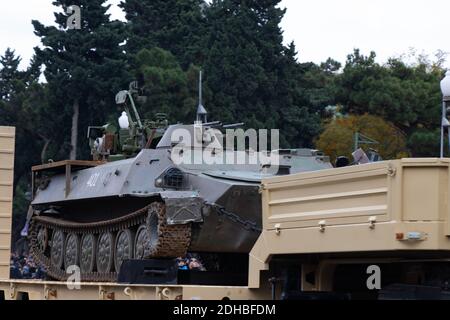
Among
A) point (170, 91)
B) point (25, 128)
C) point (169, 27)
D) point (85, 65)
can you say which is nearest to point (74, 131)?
point (85, 65)

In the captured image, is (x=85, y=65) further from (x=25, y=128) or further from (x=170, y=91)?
(x=25, y=128)

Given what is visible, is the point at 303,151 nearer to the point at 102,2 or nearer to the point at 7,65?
the point at 102,2

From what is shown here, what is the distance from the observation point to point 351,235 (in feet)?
25.9

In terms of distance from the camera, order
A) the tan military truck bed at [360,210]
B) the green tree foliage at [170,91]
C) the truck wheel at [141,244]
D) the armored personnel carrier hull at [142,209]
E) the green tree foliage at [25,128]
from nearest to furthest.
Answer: the tan military truck bed at [360,210] < the armored personnel carrier hull at [142,209] < the truck wheel at [141,244] < the green tree foliage at [170,91] < the green tree foliage at [25,128]

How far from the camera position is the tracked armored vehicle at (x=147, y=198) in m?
15.3

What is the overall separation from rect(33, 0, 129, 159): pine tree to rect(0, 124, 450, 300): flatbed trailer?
30.4 meters

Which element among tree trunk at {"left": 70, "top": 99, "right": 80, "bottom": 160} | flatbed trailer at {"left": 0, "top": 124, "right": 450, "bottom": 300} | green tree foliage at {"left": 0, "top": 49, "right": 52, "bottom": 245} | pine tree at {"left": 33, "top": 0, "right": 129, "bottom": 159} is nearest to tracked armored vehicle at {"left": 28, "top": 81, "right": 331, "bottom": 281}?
flatbed trailer at {"left": 0, "top": 124, "right": 450, "bottom": 300}

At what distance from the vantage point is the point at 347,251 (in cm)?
791

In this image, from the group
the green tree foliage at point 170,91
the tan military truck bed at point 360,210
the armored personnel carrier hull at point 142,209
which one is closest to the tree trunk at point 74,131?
the green tree foliage at point 170,91

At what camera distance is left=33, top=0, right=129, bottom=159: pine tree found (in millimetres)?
39781

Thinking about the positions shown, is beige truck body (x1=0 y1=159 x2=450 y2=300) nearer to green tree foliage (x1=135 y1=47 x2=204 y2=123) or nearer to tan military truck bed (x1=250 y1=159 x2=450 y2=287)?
tan military truck bed (x1=250 y1=159 x2=450 y2=287)

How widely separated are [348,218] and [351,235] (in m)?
0.13

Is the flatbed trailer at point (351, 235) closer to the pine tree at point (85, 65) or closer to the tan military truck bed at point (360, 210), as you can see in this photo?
the tan military truck bed at point (360, 210)

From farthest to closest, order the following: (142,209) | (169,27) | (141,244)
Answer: (169,27) → (141,244) → (142,209)
